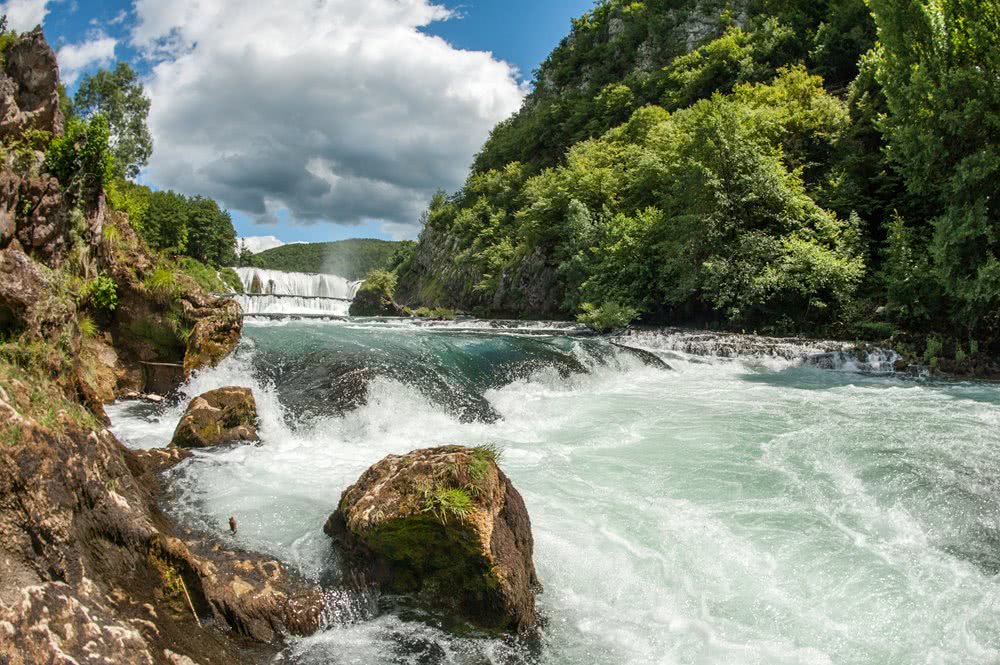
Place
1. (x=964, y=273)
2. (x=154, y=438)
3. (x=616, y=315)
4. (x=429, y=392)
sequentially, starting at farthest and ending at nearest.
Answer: (x=616, y=315), (x=964, y=273), (x=429, y=392), (x=154, y=438)

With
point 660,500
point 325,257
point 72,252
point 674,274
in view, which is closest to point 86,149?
point 72,252

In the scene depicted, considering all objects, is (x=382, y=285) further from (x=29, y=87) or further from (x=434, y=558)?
(x=434, y=558)

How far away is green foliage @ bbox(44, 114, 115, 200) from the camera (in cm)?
829

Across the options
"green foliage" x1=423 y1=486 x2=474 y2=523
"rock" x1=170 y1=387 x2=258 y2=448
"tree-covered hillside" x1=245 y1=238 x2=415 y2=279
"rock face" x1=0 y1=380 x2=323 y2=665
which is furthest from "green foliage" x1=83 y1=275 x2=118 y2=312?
"tree-covered hillside" x1=245 y1=238 x2=415 y2=279

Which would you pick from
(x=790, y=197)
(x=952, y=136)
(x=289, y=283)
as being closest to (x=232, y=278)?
(x=289, y=283)

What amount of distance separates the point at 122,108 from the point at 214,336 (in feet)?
129

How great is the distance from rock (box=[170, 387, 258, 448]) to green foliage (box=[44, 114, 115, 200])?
367 cm

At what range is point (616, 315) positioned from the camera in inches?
823

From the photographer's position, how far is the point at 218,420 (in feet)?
27.1

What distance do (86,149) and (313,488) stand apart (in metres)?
6.36

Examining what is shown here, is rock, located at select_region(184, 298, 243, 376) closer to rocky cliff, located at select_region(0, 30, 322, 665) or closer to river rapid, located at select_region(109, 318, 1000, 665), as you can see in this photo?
river rapid, located at select_region(109, 318, 1000, 665)

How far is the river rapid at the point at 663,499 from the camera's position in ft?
14.3

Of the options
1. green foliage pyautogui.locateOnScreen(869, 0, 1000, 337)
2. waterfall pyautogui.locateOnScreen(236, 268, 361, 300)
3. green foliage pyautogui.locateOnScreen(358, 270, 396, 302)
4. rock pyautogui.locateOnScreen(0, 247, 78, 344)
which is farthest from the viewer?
waterfall pyautogui.locateOnScreen(236, 268, 361, 300)

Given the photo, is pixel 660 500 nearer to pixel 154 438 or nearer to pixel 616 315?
pixel 154 438
